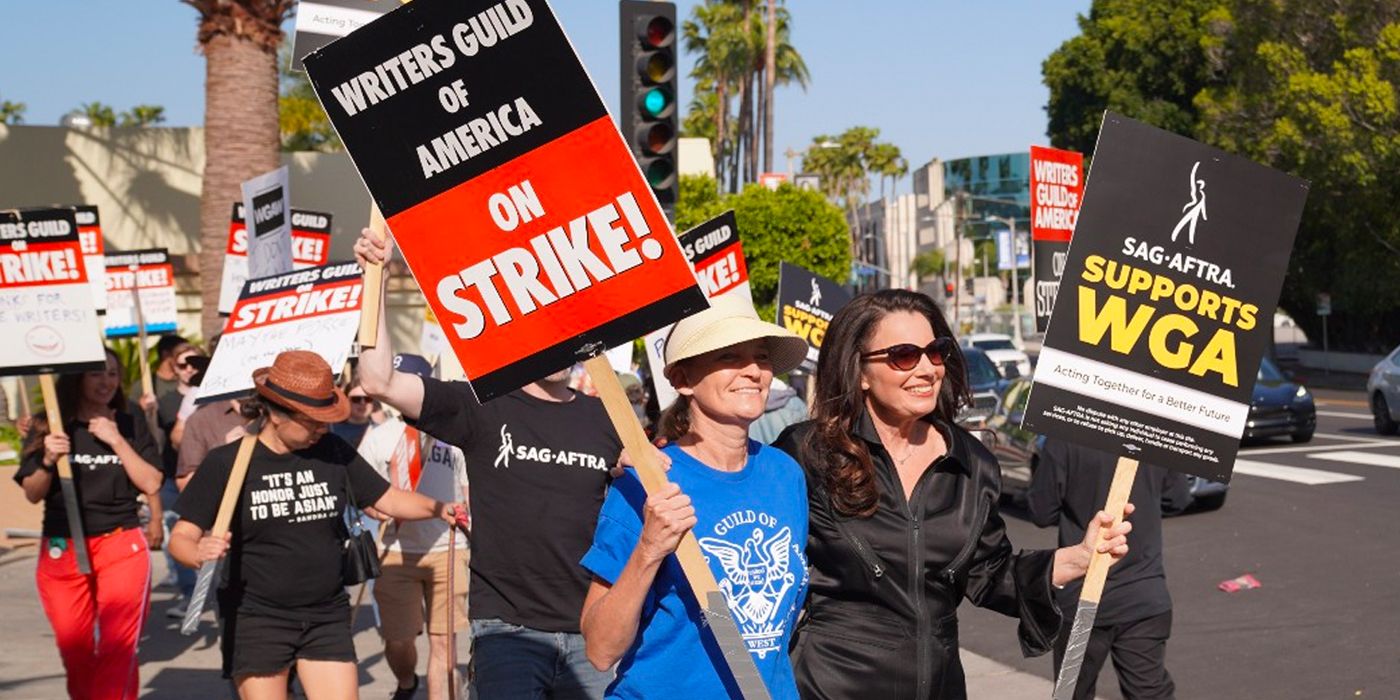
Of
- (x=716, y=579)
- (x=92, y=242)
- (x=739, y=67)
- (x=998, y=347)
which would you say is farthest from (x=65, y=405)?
(x=739, y=67)

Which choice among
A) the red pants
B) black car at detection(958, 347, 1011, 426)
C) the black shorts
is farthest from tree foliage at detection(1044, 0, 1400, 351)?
the black shorts

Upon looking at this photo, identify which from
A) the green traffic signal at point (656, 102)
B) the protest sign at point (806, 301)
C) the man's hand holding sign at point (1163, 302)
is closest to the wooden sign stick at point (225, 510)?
the man's hand holding sign at point (1163, 302)

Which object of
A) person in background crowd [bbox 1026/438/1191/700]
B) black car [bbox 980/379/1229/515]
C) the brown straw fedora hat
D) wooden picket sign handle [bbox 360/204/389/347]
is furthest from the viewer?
black car [bbox 980/379/1229/515]

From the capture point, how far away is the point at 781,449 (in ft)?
14.8

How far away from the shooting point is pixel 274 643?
6285 mm

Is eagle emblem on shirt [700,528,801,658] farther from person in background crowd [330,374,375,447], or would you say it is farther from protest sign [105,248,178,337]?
protest sign [105,248,178,337]

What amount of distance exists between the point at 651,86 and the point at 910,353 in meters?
5.84

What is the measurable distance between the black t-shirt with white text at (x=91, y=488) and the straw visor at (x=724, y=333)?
4593mm

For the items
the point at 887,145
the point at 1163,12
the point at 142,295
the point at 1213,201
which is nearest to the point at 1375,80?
the point at 1163,12

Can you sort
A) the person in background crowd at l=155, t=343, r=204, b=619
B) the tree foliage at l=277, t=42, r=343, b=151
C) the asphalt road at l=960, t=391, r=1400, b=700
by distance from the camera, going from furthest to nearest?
1. the tree foliage at l=277, t=42, r=343, b=151
2. the person in background crowd at l=155, t=343, r=204, b=619
3. the asphalt road at l=960, t=391, r=1400, b=700

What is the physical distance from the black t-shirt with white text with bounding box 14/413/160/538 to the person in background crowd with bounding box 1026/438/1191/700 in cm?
418

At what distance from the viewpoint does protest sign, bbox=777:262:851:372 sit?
1155 cm

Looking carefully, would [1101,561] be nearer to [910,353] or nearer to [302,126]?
[910,353]

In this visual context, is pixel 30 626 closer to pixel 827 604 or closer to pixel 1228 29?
pixel 827 604
